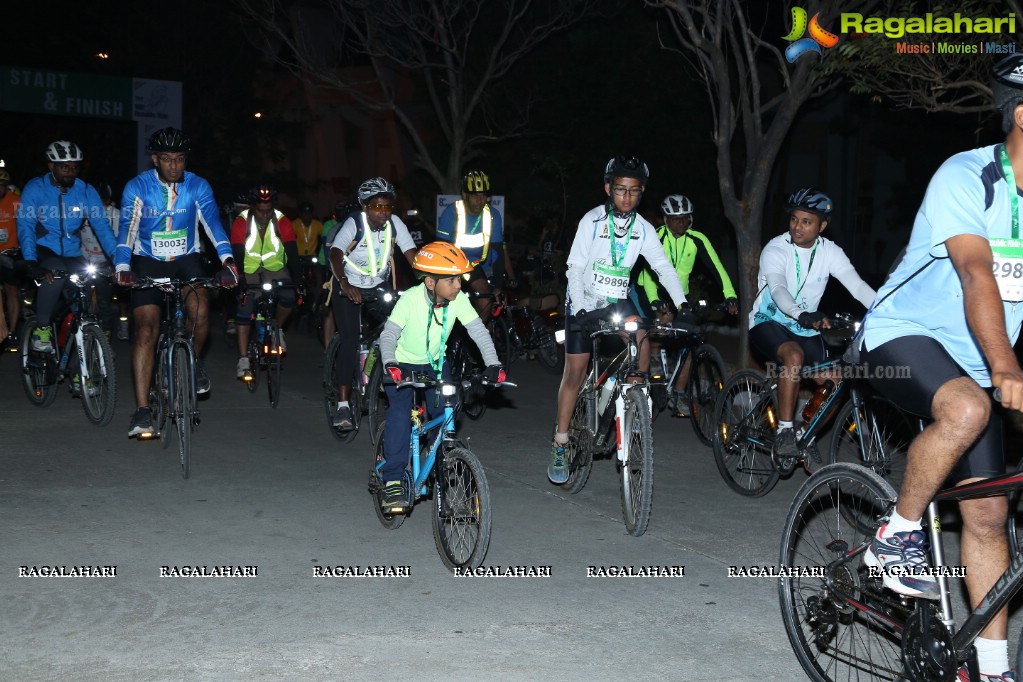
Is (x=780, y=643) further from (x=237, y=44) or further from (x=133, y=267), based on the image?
(x=237, y=44)

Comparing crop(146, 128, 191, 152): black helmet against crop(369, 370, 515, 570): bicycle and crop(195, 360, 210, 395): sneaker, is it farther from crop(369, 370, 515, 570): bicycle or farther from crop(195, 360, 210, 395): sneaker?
crop(369, 370, 515, 570): bicycle

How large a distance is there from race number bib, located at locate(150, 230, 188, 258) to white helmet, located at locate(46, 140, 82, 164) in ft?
5.91

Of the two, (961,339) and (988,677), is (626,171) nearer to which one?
(961,339)

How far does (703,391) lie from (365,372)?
289cm

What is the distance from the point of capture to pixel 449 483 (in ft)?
20.6

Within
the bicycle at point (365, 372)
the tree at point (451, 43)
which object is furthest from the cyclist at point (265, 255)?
the tree at point (451, 43)

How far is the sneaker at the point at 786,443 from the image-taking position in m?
7.49

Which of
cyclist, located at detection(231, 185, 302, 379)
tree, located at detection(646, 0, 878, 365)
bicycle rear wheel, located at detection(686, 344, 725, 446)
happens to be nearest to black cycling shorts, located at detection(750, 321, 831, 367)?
bicycle rear wheel, located at detection(686, 344, 725, 446)

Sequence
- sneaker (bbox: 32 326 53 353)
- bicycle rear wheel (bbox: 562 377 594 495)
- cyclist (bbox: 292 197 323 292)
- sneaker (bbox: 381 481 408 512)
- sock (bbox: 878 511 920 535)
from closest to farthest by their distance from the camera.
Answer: sock (bbox: 878 511 920 535)
sneaker (bbox: 381 481 408 512)
bicycle rear wheel (bbox: 562 377 594 495)
sneaker (bbox: 32 326 53 353)
cyclist (bbox: 292 197 323 292)

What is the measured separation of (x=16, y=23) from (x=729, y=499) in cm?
3137

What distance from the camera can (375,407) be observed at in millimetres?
9141

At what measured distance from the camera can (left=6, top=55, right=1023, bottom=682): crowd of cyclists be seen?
3.83 metres

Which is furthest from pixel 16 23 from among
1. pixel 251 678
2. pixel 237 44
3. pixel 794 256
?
pixel 251 678

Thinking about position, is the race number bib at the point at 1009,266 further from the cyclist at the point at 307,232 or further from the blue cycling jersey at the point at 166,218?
the cyclist at the point at 307,232
